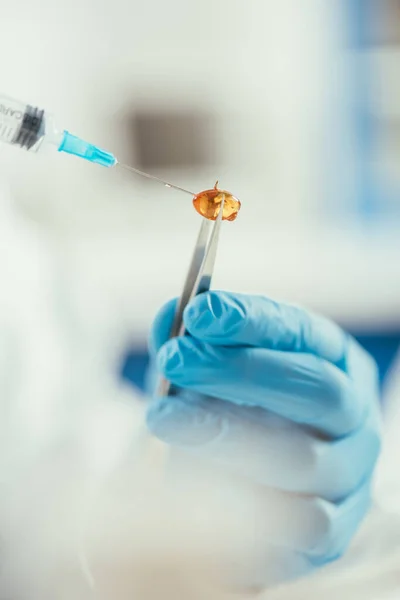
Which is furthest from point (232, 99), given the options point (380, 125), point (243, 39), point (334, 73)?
point (380, 125)

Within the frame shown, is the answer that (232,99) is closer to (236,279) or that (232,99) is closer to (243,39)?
(243,39)

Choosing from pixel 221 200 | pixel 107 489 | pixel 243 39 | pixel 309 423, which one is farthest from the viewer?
pixel 243 39

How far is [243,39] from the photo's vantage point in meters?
3.03

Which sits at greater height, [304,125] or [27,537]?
[304,125]

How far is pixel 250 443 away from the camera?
2.90 ft

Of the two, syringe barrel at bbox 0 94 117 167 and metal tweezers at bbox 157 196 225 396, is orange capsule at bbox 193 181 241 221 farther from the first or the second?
syringe barrel at bbox 0 94 117 167

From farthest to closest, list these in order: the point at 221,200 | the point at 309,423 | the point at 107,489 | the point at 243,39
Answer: the point at 243,39
the point at 107,489
the point at 309,423
the point at 221,200

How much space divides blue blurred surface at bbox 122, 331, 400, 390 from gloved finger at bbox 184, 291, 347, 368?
1.94 m

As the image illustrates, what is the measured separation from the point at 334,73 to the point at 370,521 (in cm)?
259

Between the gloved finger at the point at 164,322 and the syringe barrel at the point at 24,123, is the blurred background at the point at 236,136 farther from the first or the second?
the syringe barrel at the point at 24,123

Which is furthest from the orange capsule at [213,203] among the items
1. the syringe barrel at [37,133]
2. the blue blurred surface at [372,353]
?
the blue blurred surface at [372,353]

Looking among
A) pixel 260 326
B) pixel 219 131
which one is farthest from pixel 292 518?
pixel 219 131

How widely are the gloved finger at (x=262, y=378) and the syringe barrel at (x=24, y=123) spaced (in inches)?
12.8

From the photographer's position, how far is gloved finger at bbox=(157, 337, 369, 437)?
0.83 metres
